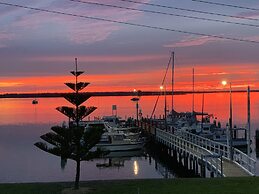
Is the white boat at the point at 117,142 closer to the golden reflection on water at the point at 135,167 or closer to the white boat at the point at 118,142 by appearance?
the white boat at the point at 118,142

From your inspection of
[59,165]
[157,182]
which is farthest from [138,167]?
[157,182]

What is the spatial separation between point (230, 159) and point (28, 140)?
46.4 metres

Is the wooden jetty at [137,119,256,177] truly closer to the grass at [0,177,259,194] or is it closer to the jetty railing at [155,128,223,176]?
the jetty railing at [155,128,223,176]

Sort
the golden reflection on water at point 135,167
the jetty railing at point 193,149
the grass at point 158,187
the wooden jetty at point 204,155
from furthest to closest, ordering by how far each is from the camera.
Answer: the golden reflection on water at point 135,167
the jetty railing at point 193,149
the wooden jetty at point 204,155
the grass at point 158,187

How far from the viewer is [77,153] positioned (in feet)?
54.9

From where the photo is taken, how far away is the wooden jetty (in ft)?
78.0

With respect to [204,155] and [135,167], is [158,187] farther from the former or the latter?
[135,167]

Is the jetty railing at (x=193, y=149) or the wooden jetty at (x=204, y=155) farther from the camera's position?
the jetty railing at (x=193, y=149)

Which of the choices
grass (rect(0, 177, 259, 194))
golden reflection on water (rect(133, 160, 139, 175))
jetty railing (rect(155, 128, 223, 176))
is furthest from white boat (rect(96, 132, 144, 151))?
grass (rect(0, 177, 259, 194))

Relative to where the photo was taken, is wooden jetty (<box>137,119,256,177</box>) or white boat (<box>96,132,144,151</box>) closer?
wooden jetty (<box>137,119,256,177</box>)

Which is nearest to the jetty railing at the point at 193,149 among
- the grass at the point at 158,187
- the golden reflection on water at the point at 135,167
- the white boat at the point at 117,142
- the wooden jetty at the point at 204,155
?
the wooden jetty at the point at 204,155

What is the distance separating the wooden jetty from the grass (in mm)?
5669

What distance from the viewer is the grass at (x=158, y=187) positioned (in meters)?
15.2

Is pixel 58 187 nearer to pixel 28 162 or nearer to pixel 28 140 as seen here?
pixel 28 162
